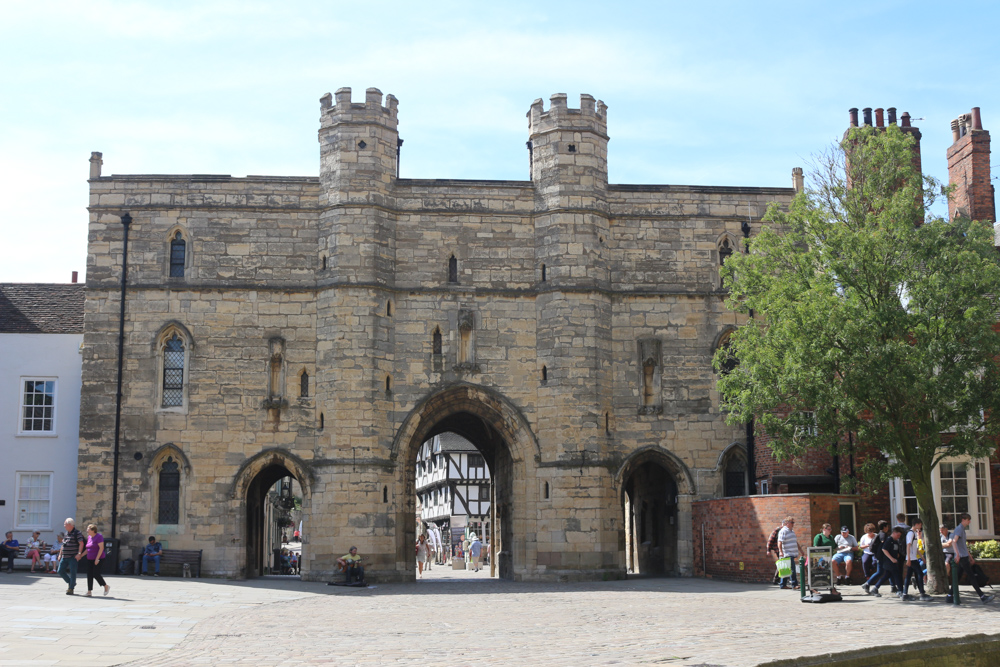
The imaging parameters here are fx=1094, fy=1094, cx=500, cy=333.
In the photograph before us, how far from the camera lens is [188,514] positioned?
81.3 feet

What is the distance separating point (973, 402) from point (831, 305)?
264cm

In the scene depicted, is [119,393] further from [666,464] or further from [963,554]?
[963,554]

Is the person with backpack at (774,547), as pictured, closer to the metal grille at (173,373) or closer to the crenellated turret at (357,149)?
the crenellated turret at (357,149)

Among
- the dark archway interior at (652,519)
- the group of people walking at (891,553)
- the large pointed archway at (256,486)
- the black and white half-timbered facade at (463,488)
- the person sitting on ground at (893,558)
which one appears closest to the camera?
the group of people walking at (891,553)

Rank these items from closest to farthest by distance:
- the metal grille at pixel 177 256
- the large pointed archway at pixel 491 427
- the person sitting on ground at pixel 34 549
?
the person sitting on ground at pixel 34 549, the large pointed archway at pixel 491 427, the metal grille at pixel 177 256

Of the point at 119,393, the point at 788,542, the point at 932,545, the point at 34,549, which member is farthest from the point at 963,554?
the point at 34,549

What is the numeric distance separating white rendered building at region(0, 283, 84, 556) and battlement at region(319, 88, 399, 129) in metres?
8.41

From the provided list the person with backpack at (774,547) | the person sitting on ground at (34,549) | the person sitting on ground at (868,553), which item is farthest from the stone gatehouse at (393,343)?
the person sitting on ground at (868,553)

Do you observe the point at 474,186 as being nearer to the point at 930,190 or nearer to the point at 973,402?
the point at 930,190

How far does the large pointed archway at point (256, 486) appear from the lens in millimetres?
24953

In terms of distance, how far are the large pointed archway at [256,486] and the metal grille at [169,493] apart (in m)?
1.32

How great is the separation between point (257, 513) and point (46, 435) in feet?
18.0

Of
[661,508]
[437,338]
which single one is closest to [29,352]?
[437,338]

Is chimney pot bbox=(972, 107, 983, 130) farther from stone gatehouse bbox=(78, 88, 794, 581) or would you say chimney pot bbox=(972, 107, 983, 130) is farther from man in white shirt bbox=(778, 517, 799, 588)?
man in white shirt bbox=(778, 517, 799, 588)
